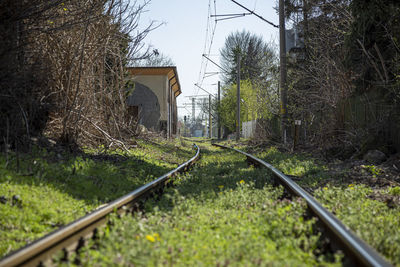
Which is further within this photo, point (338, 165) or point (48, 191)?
point (338, 165)

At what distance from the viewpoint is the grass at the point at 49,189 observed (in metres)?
3.76

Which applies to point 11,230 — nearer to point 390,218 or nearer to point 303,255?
point 303,255

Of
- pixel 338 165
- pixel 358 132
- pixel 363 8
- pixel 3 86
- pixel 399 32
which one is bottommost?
pixel 338 165

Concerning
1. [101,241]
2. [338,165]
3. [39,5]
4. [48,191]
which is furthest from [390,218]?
[39,5]

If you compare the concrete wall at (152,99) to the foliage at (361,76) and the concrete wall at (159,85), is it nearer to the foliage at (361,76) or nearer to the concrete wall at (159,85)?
the concrete wall at (159,85)

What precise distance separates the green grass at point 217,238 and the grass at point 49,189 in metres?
0.86

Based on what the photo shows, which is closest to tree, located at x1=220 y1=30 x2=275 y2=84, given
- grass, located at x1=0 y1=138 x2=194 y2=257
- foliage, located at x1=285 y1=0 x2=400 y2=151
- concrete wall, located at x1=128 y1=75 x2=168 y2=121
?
concrete wall, located at x1=128 y1=75 x2=168 y2=121

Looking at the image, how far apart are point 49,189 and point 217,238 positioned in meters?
2.77

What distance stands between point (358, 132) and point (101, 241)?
9469 millimetres

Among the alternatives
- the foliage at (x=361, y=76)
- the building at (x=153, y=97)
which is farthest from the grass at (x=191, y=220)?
the building at (x=153, y=97)

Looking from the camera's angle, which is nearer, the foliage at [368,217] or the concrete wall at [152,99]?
the foliage at [368,217]

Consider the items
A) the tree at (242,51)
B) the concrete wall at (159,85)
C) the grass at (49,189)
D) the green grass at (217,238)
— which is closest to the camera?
the green grass at (217,238)

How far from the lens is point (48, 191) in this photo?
193 inches

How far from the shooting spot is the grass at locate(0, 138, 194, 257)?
3764mm
